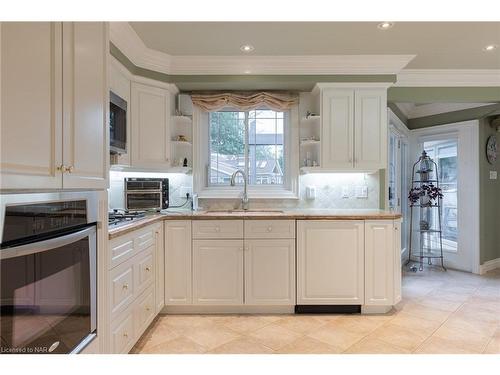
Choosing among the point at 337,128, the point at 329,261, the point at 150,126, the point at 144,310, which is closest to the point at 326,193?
the point at 337,128

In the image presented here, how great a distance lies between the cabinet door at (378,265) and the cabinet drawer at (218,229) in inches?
47.1

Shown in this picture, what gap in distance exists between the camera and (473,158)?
13.5 feet

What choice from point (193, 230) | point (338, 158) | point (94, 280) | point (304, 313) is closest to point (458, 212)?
point (338, 158)

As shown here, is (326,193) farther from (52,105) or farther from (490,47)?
(52,105)

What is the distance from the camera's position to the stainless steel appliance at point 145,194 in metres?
2.84

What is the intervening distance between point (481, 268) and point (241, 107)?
4033 millimetres

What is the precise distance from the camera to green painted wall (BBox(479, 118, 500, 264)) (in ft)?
13.5

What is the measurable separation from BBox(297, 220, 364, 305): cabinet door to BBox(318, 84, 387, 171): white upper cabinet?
0.71m

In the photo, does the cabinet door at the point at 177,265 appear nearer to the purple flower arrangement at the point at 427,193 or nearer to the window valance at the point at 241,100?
the window valance at the point at 241,100

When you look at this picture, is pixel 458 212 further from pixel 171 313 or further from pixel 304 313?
pixel 171 313

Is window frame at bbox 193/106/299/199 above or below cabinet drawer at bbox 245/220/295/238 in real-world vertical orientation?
above

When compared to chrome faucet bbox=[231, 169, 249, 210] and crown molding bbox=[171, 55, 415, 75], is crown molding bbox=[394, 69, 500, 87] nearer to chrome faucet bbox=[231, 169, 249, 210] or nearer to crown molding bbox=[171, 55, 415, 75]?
crown molding bbox=[171, 55, 415, 75]

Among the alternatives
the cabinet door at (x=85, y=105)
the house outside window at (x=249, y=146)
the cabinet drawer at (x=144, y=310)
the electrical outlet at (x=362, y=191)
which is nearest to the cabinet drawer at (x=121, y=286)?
the cabinet drawer at (x=144, y=310)

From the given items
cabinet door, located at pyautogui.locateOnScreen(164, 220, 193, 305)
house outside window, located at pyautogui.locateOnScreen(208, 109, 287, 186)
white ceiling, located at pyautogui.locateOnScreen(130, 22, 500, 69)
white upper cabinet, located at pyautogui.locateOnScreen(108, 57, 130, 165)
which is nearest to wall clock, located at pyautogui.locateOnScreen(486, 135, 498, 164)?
white ceiling, located at pyautogui.locateOnScreen(130, 22, 500, 69)
